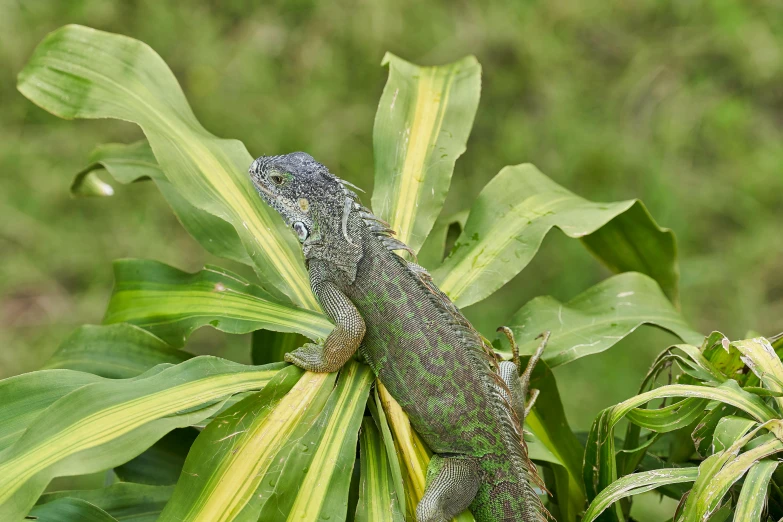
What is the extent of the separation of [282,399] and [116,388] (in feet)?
1.51

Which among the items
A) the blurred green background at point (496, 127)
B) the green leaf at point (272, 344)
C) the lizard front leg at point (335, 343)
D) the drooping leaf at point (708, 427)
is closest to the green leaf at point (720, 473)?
the drooping leaf at point (708, 427)

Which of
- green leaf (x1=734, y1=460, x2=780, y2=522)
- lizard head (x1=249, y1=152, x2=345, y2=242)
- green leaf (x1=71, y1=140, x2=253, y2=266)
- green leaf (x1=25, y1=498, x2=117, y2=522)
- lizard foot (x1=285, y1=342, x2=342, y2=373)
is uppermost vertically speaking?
green leaf (x1=71, y1=140, x2=253, y2=266)

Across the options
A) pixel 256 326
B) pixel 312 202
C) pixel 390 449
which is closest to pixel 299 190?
pixel 312 202

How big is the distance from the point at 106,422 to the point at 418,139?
1529 mm

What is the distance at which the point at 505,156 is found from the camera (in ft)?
16.3

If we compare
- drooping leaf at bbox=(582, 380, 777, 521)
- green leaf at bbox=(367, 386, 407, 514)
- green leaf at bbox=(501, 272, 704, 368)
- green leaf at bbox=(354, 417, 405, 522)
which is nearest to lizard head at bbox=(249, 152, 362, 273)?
green leaf at bbox=(367, 386, 407, 514)

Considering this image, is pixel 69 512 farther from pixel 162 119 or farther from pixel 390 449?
pixel 162 119

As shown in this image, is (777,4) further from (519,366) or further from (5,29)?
(5,29)

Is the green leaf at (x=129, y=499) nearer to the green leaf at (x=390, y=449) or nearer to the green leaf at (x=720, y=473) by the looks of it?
the green leaf at (x=390, y=449)

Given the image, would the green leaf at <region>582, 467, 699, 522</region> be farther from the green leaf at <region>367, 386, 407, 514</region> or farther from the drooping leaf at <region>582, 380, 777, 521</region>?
the green leaf at <region>367, 386, 407, 514</region>

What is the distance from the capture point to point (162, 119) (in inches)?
102

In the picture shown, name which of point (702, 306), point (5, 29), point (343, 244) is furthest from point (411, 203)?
point (5, 29)

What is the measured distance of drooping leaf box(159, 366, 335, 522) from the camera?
1.81 meters

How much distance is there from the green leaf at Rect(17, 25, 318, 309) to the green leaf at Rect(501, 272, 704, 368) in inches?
32.2
